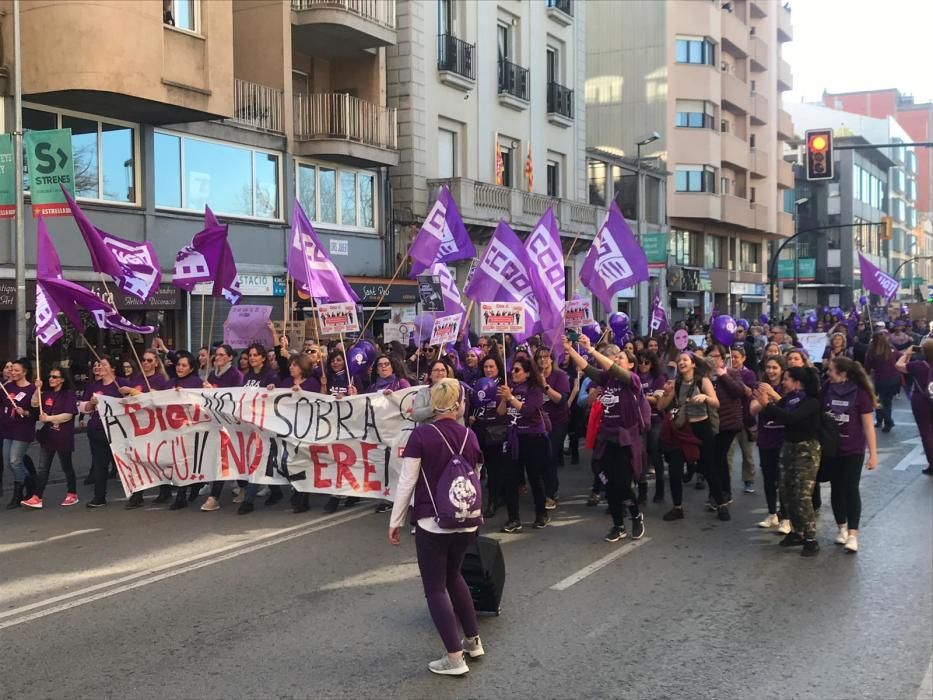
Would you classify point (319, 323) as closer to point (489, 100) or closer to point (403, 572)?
point (403, 572)

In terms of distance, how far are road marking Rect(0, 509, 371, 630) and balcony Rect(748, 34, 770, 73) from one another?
4733 cm

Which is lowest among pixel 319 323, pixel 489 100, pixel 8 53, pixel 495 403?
pixel 495 403

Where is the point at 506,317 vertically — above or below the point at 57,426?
above

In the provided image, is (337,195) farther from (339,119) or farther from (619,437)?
(619,437)

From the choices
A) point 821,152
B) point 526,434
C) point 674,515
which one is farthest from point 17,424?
point 821,152

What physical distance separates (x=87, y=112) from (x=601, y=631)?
1491 centimetres

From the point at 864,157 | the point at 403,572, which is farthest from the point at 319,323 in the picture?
the point at 864,157

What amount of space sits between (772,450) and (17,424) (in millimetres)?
7623

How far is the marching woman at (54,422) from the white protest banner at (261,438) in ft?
1.17

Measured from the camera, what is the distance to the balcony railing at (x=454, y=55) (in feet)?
86.5

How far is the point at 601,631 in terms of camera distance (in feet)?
19.8

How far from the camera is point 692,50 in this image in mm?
43625

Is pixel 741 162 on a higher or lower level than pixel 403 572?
higher

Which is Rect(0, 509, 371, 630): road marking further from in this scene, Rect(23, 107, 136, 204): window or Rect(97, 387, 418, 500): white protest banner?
Rect(23, 107, 136, 204): window
